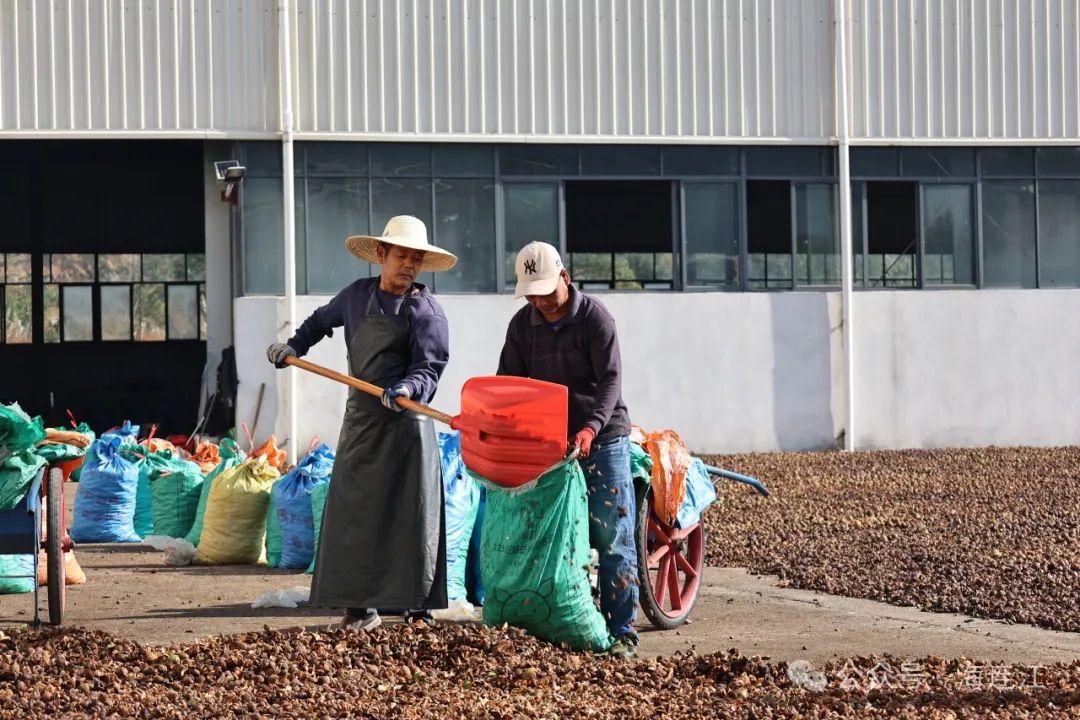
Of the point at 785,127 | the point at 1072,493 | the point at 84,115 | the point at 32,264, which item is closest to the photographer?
the point at 1072,493

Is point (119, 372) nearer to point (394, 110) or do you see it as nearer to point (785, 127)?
point (394, 110)

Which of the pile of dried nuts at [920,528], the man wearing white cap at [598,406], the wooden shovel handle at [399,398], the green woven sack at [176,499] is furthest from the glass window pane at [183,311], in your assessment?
the man wearing white cap at [598,406]

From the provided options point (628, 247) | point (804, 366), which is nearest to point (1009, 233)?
point (804, 366)

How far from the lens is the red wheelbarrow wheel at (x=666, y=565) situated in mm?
7633

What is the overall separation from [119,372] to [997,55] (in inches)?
606

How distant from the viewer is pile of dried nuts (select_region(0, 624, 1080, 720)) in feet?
18.6

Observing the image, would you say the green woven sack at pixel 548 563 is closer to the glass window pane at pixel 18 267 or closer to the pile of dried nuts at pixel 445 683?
the pile of dried nuts at pixel 445 683

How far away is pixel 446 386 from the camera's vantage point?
19188 millimetres

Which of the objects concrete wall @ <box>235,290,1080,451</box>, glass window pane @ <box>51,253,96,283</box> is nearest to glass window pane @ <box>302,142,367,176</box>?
concrete wall @ <box>235,290,1080,451</box>

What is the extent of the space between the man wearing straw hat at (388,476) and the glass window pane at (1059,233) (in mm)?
15269

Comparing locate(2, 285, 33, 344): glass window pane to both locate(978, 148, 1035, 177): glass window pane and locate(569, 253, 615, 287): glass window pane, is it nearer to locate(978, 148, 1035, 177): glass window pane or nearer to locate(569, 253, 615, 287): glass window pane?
locate(569, 253, 615, 287): glass window pane

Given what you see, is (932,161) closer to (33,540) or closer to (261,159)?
(261,159)

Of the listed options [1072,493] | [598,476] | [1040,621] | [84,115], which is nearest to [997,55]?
[1072,493]

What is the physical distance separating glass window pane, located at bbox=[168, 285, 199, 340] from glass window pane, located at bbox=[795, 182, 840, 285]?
11.9m
